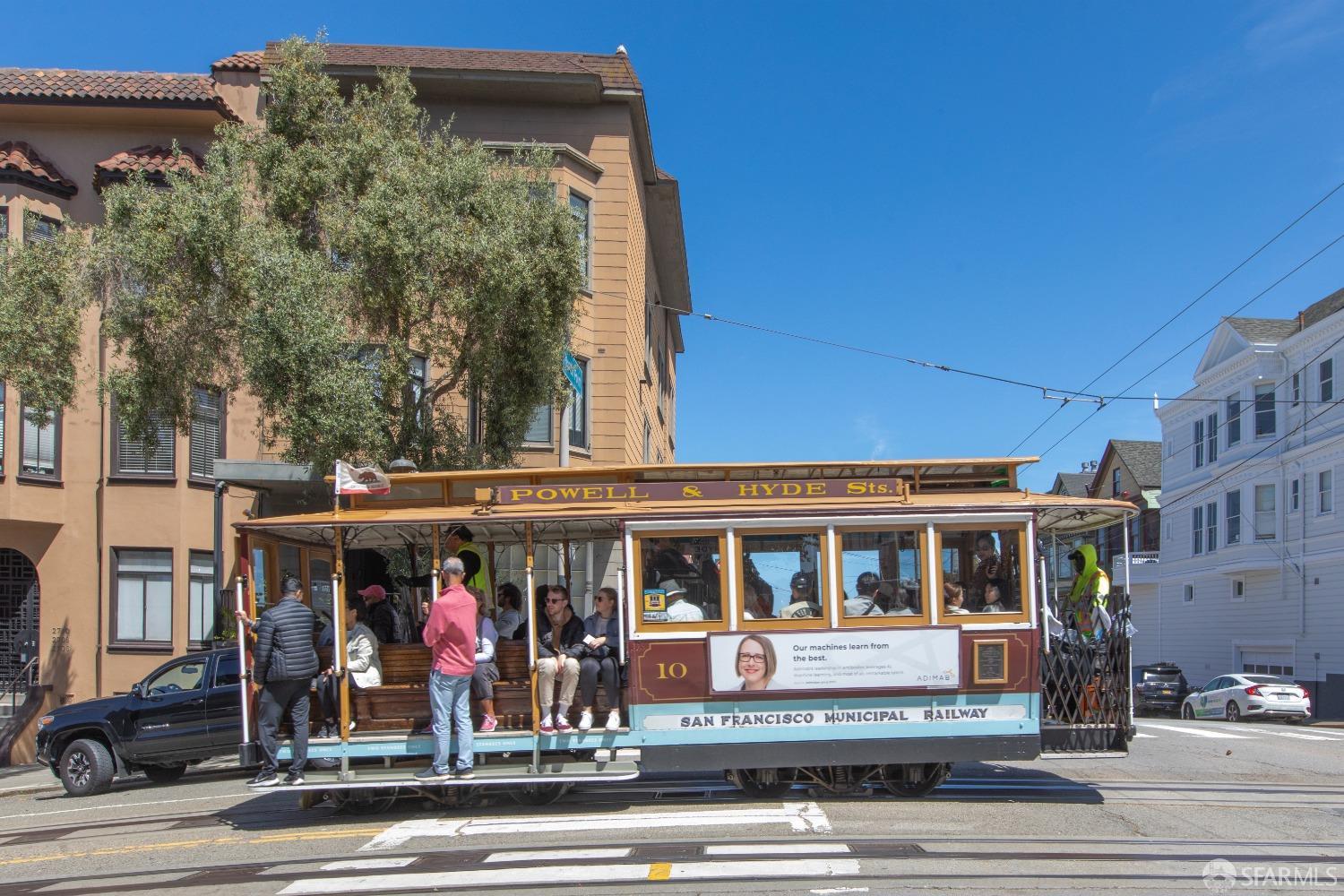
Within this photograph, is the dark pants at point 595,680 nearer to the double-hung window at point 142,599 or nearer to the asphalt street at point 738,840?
the asphalt street at point 738,840

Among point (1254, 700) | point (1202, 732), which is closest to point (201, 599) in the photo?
point (1202, 732)

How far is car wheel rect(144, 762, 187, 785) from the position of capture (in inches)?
563

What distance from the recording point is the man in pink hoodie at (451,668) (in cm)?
950

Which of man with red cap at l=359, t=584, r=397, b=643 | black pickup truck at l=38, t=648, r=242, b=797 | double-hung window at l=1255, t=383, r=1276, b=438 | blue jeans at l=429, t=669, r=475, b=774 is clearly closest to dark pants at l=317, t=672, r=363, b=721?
man with red cap at l=359, t=584, r=397, b=643

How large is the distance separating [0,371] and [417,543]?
6.81m

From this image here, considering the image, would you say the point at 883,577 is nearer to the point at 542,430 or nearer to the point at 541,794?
the point at 541,794

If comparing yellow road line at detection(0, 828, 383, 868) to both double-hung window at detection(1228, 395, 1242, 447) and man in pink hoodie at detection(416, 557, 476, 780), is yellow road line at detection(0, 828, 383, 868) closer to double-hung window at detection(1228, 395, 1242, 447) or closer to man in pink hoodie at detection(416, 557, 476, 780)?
man in pink hoodie at detection(416, 557, 476, 780)

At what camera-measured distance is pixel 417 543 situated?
38.4 feet

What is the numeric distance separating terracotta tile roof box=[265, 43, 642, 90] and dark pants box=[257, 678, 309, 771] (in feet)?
49.0

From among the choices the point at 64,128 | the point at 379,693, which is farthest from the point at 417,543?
the point at 64,128

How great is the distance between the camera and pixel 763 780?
391 inches

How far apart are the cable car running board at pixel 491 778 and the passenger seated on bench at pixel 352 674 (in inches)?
19.6

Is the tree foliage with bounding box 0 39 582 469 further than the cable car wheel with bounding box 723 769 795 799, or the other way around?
the tree foliage with bounding box 0 39 582 469

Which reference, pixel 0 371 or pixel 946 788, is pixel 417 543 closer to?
pixel 946 788
